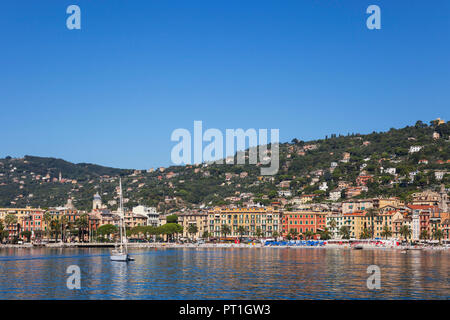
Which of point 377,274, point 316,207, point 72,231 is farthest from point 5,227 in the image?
point 377,274

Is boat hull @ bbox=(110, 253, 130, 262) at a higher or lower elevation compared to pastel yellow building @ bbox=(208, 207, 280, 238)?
lower

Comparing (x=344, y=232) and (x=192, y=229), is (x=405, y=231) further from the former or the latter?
(x=192, y=229)

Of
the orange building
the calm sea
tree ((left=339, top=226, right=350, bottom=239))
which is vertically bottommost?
the calm sea

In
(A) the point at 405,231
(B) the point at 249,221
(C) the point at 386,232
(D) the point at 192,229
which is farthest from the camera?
(D) the point at 192,229

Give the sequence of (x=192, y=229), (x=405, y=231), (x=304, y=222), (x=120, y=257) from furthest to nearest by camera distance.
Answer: (x=192, y=229) → (x=304, y=222) → (x=405, y=231) → (x=120, y=257)

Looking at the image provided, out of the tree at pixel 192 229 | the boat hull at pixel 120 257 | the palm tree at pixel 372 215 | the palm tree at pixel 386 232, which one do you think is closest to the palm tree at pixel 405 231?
the palm tree at pixel 386 232

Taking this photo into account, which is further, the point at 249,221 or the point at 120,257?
the point at 249,221

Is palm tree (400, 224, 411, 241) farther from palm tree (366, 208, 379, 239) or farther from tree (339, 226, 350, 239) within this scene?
tree (339, 226, 350, 239)

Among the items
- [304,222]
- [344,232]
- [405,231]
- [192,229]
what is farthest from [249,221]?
[405,231]

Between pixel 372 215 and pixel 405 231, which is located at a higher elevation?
pixel 372 215

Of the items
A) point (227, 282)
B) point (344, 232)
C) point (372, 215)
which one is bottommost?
point (227, 282)

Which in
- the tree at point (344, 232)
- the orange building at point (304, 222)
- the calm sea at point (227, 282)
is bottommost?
the calm sea at point (227, 282)

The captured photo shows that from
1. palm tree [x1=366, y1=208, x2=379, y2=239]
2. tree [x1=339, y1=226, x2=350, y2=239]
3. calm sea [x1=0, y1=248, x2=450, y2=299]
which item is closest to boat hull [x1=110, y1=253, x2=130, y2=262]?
calm sea [x1=0, y1=248, x2=450, y2=299]

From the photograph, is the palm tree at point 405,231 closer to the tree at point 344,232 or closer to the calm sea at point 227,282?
the tree at point 344,232
